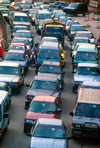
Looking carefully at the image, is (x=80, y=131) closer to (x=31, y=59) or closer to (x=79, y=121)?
(x=79, y=121)

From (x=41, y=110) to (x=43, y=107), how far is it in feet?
0.53

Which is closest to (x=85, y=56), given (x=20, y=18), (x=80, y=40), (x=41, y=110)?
(x=80, y=40)

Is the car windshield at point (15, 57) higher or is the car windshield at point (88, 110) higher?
the car windshield at point (88, 110)

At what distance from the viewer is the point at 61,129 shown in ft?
40.6

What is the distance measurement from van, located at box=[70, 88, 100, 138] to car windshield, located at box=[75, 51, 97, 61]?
9.16 meters

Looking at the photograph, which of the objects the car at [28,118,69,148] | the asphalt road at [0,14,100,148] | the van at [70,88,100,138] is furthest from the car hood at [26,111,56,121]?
the car at [28,118,69,148]

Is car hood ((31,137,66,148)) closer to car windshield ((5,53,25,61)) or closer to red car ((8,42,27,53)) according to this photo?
car windshield ((5,53,25,61))

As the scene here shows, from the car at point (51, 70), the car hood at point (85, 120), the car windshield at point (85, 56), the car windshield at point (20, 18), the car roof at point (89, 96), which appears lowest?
the car windshield at point (20, 18)

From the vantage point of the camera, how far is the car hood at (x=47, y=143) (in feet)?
38.2

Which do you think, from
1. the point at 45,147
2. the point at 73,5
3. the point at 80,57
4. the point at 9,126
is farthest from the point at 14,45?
the point at 73,5

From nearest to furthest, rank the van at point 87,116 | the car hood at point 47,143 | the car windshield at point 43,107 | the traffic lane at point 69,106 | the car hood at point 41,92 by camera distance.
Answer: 1. the car hood at point 47,143
2. the van at point 87,116
3. the traffic lane at point 69,106
4. the car windshield at point 43,107
5. the car hood at point 41,92

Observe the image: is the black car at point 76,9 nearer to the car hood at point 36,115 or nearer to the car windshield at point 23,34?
the car windshield at point 23,34

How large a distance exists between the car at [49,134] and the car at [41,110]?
5.72ft

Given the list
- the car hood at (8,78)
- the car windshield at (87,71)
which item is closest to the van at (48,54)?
the car windshield at (87,71)
